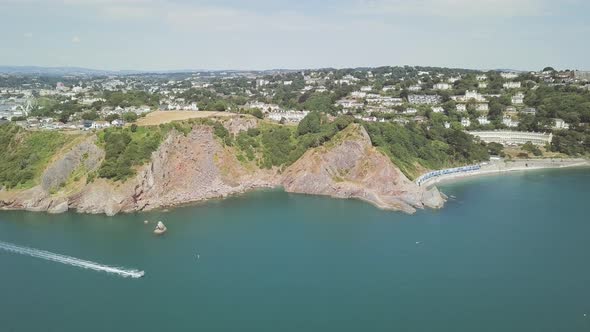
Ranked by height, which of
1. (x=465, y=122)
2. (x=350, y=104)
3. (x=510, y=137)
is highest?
(x=350, y=104)

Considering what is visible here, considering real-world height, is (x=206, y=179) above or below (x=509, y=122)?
below

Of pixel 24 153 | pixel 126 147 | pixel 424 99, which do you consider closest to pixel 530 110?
pixel 424 99

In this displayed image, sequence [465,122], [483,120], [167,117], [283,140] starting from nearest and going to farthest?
[167,117] < [283,140] < [465,122] < [483,120]

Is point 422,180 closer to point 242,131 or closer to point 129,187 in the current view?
point 242,131

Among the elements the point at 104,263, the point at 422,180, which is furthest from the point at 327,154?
the point at 104,263

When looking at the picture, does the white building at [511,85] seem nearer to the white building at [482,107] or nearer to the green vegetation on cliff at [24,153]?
the white building at [482,107]

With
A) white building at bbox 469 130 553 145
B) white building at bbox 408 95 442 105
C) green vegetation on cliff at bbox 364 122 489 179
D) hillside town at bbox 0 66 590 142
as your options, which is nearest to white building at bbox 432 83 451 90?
hillside town at bbox 0 66 590 142

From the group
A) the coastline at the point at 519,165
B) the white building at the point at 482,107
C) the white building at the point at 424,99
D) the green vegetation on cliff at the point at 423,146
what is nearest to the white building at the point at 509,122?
the white building at the point at 482,107

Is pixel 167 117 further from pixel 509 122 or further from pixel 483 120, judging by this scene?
pixel 509 122
